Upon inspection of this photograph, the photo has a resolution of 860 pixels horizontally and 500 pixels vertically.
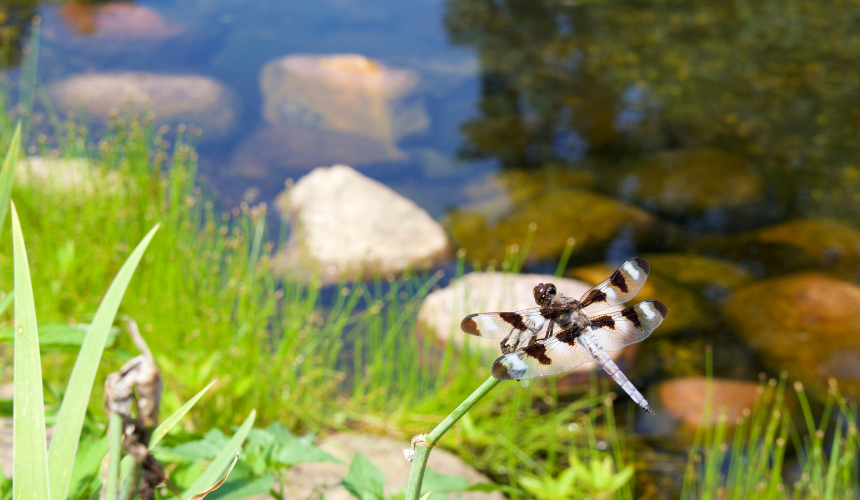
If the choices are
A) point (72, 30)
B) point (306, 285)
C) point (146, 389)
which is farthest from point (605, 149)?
point (72, 30)

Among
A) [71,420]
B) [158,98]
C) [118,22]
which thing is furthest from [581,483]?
[118,22]

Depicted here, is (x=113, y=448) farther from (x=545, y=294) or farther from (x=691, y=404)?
(x=691, y=404)

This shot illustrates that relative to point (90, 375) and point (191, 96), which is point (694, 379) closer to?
point (90, 375)

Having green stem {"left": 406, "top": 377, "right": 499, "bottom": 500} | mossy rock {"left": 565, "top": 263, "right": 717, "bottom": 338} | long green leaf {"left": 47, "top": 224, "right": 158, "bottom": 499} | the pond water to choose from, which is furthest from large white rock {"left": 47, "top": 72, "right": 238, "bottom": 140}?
green stem {"left": 406, "top": 377, "right": 499, "bottom": 500}

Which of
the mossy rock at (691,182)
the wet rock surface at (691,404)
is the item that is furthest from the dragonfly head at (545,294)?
the mossy rock at (691,182)

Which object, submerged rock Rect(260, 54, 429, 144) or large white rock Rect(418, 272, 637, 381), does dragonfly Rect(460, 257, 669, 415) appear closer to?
large white rock Rect(418, 272, 637, 381)

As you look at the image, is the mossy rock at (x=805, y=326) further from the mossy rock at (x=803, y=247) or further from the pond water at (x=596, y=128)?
the mossy rock at (x=803, y=247)

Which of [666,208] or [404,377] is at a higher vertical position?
[404,377]
